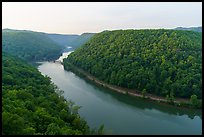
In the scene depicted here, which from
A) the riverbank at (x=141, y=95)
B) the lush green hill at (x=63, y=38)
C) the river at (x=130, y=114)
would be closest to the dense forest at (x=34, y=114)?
the river at (x=130, y=114)

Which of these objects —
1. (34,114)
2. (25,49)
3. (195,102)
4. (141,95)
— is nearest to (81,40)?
(25,49)

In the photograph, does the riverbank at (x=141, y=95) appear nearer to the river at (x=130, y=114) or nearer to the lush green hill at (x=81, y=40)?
the river at (x=130, y=114)

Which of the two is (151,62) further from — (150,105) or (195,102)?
(195,102)

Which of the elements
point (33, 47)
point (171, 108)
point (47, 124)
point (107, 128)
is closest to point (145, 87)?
point (171, 108)

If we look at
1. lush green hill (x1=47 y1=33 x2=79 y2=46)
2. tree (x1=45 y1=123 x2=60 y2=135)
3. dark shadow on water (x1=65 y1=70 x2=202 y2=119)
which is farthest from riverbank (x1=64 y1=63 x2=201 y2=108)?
lush green hill (x1=47 y1=33 x2=79 y2=46)

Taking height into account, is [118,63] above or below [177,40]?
below

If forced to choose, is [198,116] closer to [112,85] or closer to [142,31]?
[112,85]
